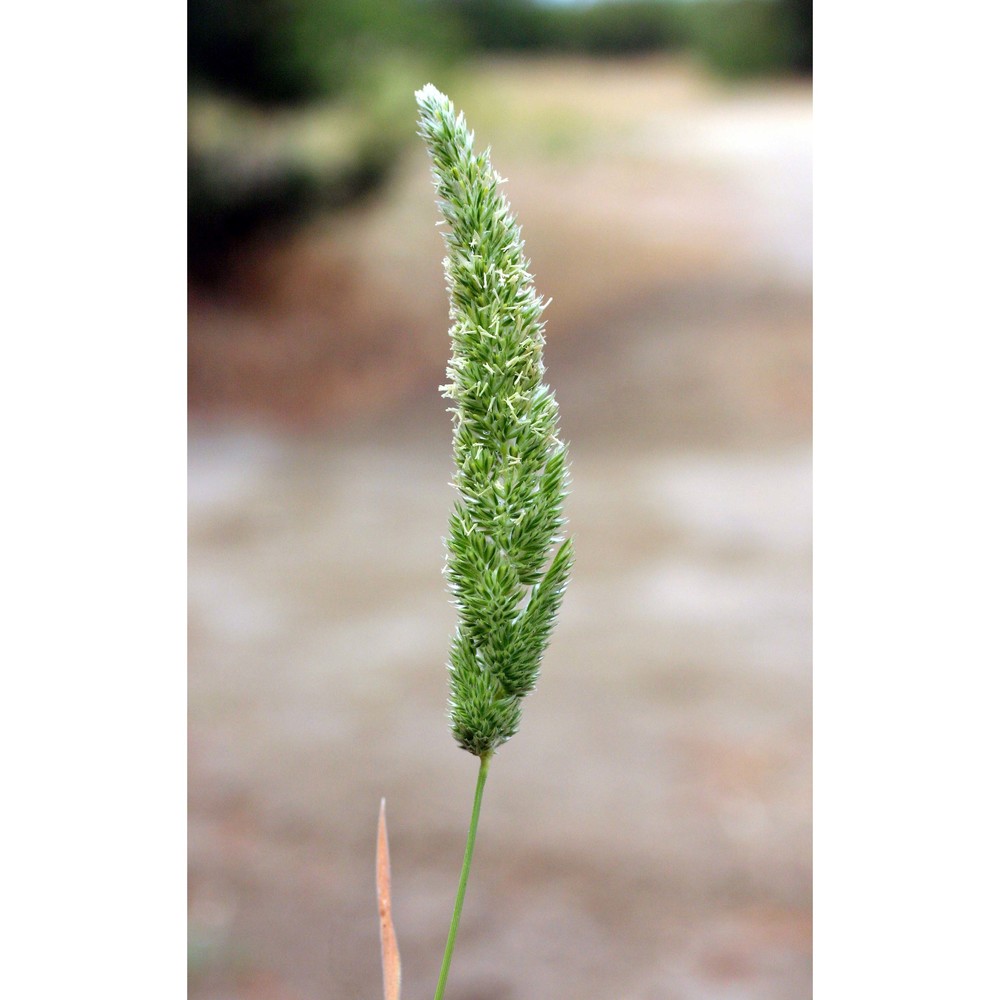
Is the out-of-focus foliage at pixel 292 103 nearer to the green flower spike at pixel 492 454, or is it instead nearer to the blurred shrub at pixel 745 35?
the blurred shrub at pixel 745 35

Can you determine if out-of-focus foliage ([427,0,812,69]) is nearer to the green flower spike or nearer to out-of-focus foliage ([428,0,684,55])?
out-of-focus foliage ([428,0,684,55])

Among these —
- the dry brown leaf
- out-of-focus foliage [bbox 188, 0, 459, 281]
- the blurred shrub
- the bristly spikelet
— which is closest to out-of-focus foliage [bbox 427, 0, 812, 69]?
the blurred shrub

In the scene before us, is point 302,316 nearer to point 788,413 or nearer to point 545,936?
point 788,413

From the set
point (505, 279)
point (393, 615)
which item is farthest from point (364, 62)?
point (505, 279)

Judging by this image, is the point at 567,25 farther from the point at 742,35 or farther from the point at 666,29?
the point at 742,35

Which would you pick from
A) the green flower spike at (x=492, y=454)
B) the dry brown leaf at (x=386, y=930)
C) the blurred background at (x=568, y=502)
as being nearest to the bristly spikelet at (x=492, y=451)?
the green flower spike at (x=492, y=454)
